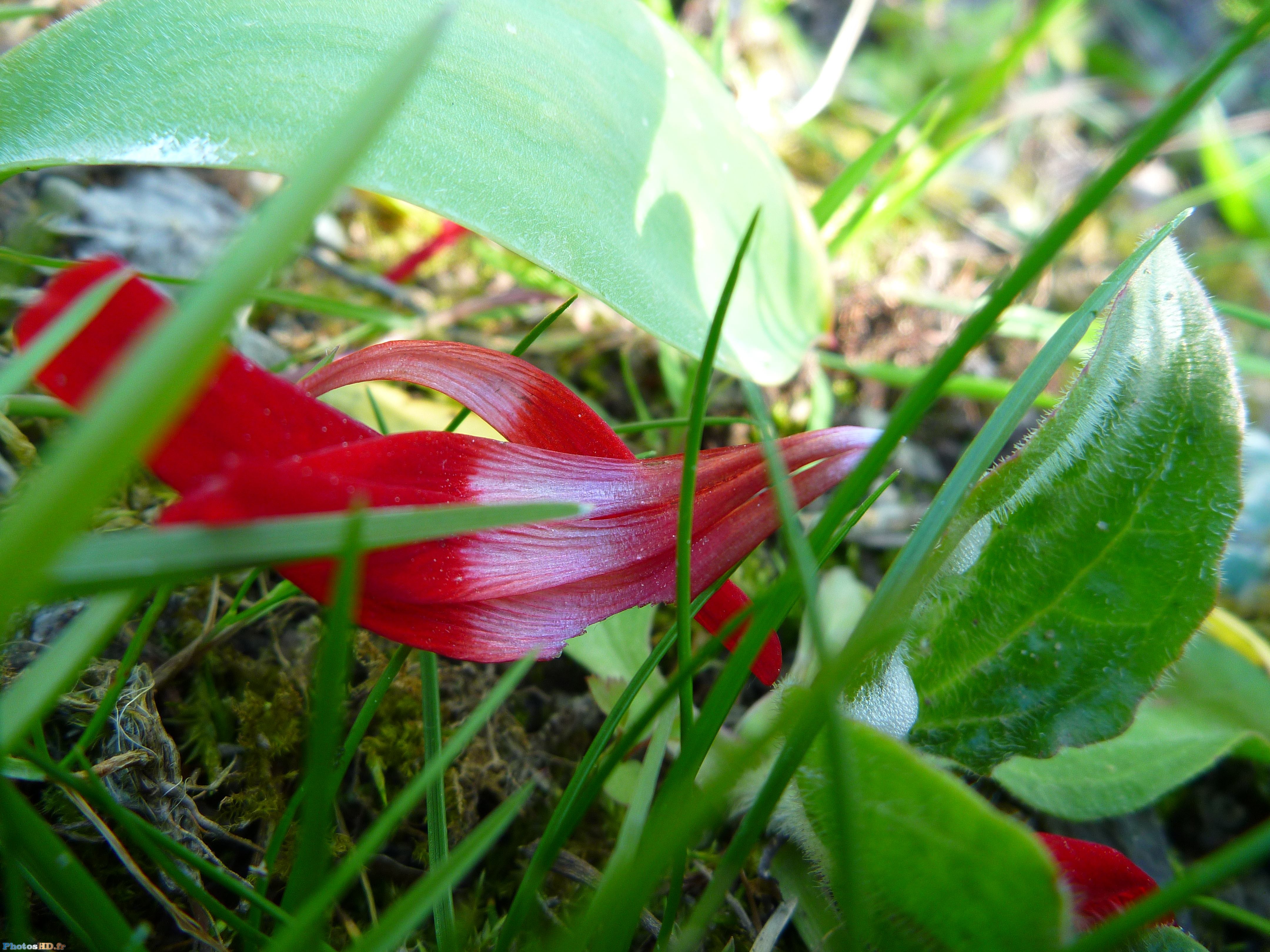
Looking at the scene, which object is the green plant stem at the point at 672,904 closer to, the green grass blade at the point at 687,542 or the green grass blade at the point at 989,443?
the green grass blade at the point at 687,542

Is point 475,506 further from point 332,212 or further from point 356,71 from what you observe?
point 332,212

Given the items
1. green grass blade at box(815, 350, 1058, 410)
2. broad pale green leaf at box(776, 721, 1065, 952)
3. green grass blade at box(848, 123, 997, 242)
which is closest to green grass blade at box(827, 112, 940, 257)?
green grass blade at box(848, 123, 997, 242)

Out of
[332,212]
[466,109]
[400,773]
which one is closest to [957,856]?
[400,773]

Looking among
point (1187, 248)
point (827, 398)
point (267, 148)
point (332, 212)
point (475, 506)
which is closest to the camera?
point (475, 506)

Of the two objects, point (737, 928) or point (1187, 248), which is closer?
point (737, 928)

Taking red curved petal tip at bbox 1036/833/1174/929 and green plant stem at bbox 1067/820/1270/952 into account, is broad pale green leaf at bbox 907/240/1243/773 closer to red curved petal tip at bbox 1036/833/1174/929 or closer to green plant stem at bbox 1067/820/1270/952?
red curved petal tip at bbox 1036/833/1174/929

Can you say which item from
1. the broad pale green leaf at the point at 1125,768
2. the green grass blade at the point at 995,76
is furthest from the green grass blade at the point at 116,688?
the green grass blade at the point at 995,76
